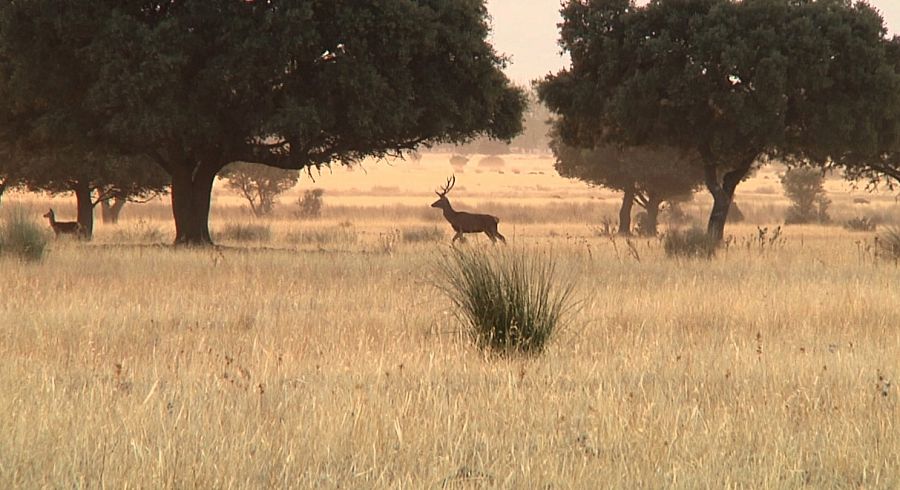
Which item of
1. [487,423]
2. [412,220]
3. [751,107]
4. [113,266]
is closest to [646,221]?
[412,220]

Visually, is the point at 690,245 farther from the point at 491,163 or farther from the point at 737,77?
the point at 491,163

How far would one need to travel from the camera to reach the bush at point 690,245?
22.4 m

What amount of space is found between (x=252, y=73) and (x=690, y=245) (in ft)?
29.6

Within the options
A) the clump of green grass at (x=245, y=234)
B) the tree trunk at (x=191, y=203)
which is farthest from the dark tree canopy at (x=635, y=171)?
the tree trunk at (x=191, y=203)

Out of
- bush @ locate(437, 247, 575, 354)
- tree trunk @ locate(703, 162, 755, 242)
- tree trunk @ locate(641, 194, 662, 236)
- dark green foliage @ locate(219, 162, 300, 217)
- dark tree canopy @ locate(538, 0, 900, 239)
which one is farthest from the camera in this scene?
dark green foliage @ locate(219, 162, 300, 217)

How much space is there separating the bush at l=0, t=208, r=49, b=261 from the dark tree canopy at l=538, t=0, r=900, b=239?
50.2ft

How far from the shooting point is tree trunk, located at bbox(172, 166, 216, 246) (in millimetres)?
25828

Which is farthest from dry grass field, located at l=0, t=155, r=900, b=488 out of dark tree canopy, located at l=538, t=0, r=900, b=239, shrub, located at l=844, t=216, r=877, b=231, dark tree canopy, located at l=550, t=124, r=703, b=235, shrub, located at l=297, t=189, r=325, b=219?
shrub, located at l=297, t=189, r=325, b=219

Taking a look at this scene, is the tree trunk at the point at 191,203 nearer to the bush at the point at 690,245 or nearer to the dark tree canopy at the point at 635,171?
the bush at the point at 690,245

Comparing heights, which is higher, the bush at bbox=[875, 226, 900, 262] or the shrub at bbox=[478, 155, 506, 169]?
the shrub at bbox=[478, 155, 506, 169]

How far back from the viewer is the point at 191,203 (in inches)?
1028

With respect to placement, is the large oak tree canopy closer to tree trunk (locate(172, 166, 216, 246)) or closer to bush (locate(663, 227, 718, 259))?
tree trunk (locate(172, 166, 216, 246))

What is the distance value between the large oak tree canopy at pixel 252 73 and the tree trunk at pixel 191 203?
76cm

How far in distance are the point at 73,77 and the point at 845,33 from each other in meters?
17.8
